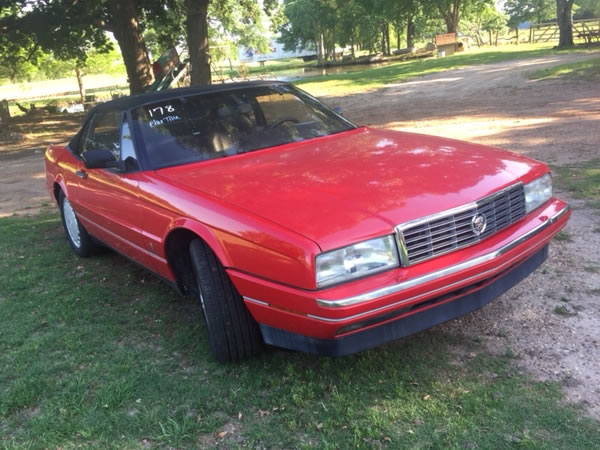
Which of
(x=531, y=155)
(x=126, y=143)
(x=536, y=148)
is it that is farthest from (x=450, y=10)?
(x=126, y=143)

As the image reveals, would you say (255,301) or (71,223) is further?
(71,223)

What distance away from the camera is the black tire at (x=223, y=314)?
9.70 ft

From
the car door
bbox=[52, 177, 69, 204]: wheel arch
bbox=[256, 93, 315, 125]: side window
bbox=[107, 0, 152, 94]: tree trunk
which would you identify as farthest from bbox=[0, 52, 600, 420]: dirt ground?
bbox=[107, 0, 152, 94]: tree trunk

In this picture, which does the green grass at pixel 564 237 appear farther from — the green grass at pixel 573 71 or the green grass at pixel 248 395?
the green grass at pixel 573 71

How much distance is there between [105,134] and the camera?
451 cm

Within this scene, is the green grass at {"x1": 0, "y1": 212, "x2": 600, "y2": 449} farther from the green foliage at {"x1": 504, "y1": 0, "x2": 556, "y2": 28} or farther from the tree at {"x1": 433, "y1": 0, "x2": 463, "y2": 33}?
the green foliage at {"x1": 504, "y1": 0, "x2": 556, "y2": 28}

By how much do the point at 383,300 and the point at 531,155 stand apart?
19.8 ft

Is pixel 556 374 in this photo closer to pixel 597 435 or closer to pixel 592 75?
pixel 597 435

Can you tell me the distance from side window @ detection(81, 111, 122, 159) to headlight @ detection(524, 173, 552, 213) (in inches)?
107

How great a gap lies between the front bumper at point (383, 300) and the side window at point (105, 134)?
1.90 m

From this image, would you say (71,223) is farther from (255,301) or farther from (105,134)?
(255,301)

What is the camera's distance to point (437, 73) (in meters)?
23.0

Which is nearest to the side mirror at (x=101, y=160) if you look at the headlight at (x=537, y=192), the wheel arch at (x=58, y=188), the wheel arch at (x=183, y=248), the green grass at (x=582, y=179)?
the wheel arch at (x=183, y=248)

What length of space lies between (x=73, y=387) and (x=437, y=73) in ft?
73.0
